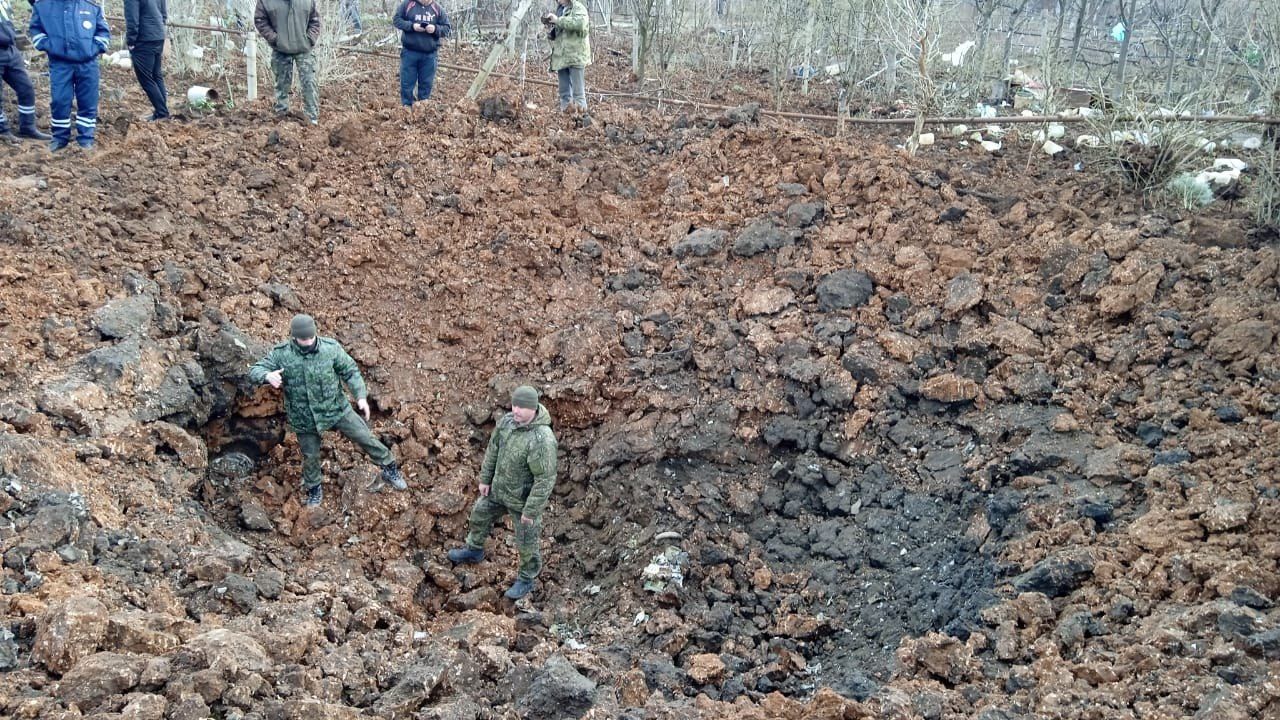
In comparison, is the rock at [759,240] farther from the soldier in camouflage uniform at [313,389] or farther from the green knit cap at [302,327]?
the green knit cap at [302,327]

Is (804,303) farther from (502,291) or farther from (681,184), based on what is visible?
(502,291)

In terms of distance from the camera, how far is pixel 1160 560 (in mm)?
4145

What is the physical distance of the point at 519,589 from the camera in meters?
5.31

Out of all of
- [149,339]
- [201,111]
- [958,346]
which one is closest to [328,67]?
[201,111]

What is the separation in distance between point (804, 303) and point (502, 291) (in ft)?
7.78

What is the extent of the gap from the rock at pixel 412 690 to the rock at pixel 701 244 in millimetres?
4214

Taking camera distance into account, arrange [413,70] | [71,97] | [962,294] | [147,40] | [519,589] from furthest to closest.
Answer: [413,70] → [147,40] → [71,97] → [962,294] → [519,589]

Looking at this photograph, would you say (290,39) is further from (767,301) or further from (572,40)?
(767,301)

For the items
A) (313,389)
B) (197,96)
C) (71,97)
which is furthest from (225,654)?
(197,96)

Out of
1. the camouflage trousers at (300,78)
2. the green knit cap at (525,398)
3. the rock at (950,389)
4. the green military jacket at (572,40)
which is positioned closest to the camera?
the green knit cap at (525,398)

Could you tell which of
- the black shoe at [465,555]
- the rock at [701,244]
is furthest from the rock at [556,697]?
the rock at [701,244]

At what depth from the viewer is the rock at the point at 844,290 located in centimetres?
657

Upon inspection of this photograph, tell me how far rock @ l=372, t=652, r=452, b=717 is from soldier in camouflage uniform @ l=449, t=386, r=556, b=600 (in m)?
1.36

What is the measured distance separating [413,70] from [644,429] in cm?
533
